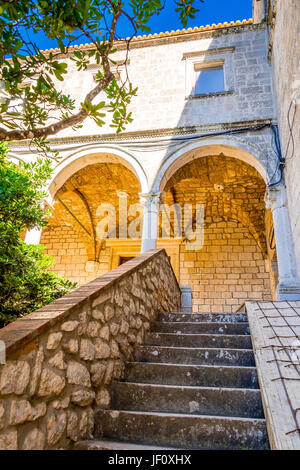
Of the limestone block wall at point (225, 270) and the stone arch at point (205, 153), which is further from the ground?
the stone arch at point (205, 153)

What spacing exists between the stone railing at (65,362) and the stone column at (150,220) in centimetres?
316

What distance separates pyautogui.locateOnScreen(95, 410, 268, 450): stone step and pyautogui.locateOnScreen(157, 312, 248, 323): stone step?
1.71 meters

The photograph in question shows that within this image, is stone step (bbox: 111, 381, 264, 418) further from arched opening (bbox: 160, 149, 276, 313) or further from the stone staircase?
arched opening (bbox: 160, 149, 276, 313)

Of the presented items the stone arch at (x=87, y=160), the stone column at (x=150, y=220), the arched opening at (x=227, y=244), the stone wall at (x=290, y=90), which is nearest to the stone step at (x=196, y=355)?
the stone wall at (x=290, y=90)

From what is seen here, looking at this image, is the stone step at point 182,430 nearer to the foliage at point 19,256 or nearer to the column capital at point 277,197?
the foliage at point 19,256

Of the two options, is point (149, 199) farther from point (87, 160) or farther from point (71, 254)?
point (71, 254)

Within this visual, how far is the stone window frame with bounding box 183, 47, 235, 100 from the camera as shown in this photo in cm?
694

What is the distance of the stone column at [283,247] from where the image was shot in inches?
190

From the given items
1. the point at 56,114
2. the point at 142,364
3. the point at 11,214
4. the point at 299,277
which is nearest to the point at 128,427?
the point at 142,364

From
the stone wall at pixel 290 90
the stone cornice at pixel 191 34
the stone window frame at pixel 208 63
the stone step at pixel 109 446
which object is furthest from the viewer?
the stone cornice at pixel 191 34

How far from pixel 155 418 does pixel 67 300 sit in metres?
0.93

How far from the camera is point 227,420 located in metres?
1.74
